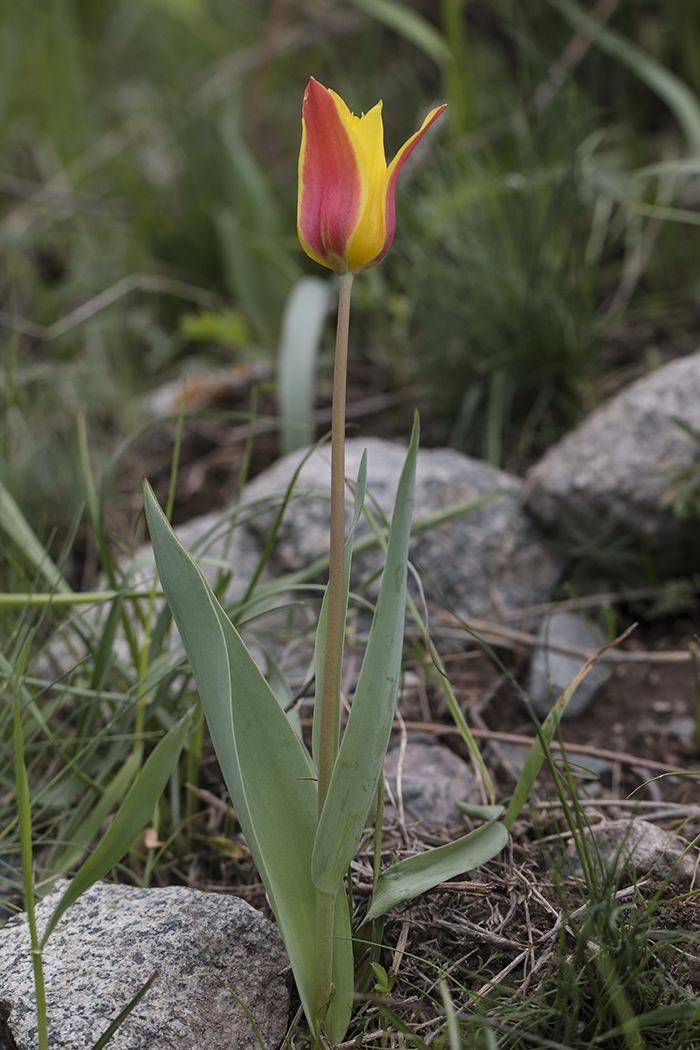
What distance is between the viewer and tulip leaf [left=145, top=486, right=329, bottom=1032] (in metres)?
0.71

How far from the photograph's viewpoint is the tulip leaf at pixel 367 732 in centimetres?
69

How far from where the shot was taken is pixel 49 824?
1.10 meters

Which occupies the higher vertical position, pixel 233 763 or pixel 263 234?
pixel 263 234

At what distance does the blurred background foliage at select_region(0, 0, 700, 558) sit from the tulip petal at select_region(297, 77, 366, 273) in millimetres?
815

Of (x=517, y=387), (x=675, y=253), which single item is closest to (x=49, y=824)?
(x=517, y=387)

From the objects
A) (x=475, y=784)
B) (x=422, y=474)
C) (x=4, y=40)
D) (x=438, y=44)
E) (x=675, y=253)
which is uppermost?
(x=4, y=40)

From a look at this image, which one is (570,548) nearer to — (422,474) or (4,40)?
(422,474)

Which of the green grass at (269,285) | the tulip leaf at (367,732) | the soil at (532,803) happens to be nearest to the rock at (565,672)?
the soil at (532,803)

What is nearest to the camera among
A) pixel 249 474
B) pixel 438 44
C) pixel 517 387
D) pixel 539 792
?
pixel 539 792

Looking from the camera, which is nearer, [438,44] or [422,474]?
[422,474]

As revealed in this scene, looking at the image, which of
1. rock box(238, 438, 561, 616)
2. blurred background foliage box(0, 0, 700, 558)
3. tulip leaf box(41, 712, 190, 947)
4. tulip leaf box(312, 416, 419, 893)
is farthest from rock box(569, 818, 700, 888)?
blurred background foliage box(0, 0, 700, 558)

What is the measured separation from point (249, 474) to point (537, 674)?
2.99 ft

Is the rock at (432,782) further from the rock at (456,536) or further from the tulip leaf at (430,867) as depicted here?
the rock at (456,536)

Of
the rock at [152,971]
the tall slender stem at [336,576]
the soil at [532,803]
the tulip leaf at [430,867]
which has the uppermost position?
the tall slender stem at [336,576]
